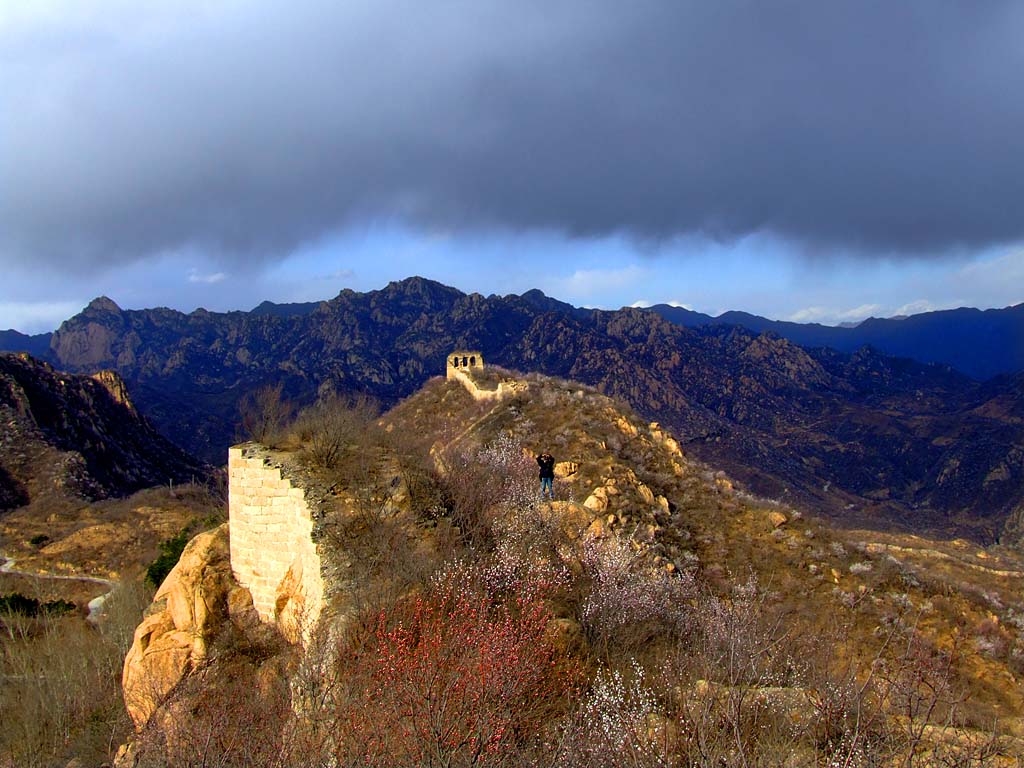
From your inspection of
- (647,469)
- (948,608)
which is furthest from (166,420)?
(948,608)

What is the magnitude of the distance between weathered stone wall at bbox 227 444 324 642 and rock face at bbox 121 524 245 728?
39cm

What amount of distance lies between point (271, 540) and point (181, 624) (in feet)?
7.71

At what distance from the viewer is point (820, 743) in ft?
26.3

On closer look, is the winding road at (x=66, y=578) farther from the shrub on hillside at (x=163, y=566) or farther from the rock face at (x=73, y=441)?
the rock face at (x=73, y=441)

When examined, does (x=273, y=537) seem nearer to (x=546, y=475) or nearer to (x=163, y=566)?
(x=546, y=475)

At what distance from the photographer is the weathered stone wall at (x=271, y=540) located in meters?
11.9

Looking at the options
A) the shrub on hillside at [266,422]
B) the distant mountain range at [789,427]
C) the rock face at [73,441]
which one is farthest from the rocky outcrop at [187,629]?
the distant mountain range at [789,427]

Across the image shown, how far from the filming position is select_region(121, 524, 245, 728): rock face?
11.8m

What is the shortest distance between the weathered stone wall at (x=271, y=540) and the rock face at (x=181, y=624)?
0.39m

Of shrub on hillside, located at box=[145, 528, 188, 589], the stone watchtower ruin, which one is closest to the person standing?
shrub on hillside, located at box=[145, 528, 188, 589]

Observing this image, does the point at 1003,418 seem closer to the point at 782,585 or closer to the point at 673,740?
the point at 782,585

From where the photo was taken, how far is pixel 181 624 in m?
12.5

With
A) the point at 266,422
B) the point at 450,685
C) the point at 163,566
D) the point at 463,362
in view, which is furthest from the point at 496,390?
the point at 450,685

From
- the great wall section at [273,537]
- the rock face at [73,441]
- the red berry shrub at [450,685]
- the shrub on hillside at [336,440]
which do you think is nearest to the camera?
the red berry shrub at [450,685]
